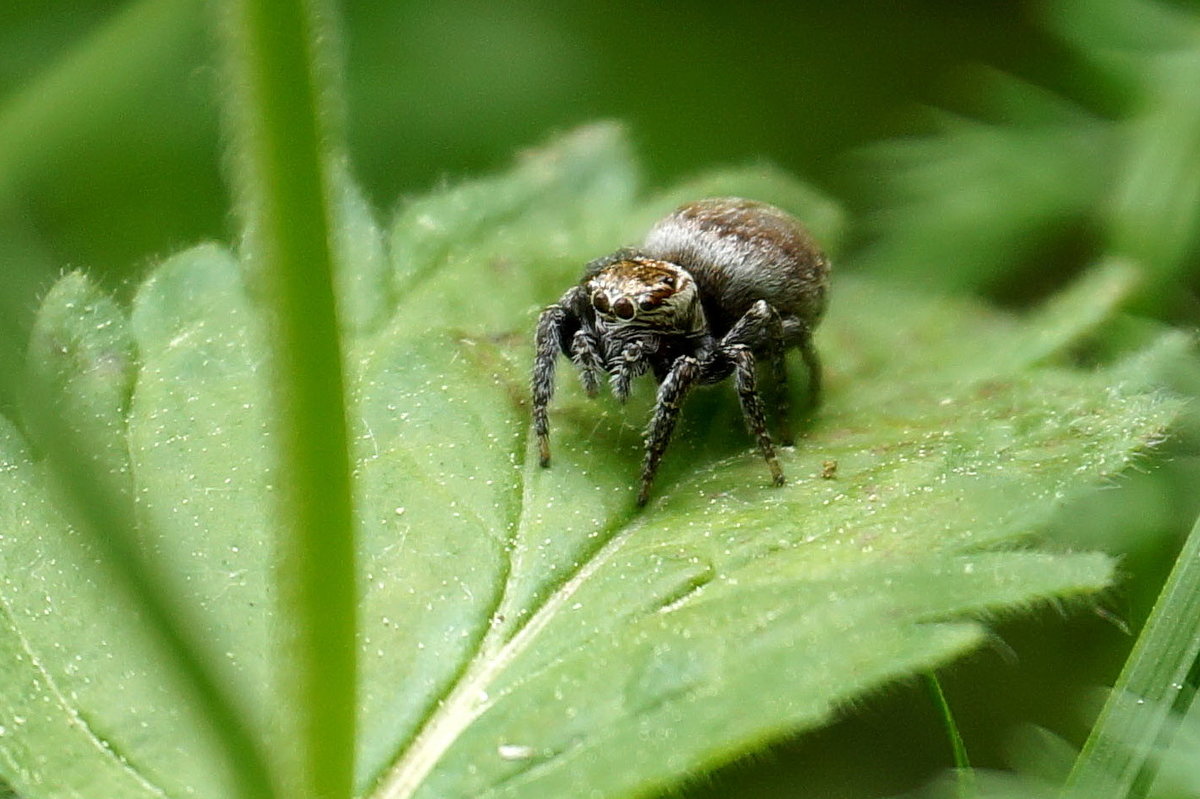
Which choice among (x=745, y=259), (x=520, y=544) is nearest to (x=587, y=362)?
(x=745, y=259)

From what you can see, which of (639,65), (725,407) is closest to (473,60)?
(639,65)

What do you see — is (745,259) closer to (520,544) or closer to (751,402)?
(751,402)

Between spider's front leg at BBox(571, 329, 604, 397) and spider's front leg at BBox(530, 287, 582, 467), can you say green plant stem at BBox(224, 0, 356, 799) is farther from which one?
spider's front leg at BBox(571, 329, 604, 397)

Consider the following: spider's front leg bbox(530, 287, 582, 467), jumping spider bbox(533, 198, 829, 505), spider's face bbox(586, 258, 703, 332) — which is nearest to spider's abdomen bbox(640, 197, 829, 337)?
jumping spider bbox(533, 198, 829, 505)

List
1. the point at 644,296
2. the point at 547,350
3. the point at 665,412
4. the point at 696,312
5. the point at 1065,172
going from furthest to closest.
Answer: the point at 1065,172 < the point at 696,312 < the point at 644,296 < the point at 547,350 < the point at 665,412

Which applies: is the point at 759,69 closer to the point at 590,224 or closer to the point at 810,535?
the point at 590,224

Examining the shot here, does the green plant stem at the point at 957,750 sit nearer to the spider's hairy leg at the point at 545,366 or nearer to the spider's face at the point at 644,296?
the spider's hairy leg at the point at 545,366

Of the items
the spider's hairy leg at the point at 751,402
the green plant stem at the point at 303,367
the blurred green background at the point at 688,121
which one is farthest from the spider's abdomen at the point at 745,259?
the green plant stem at the point at 303,367
